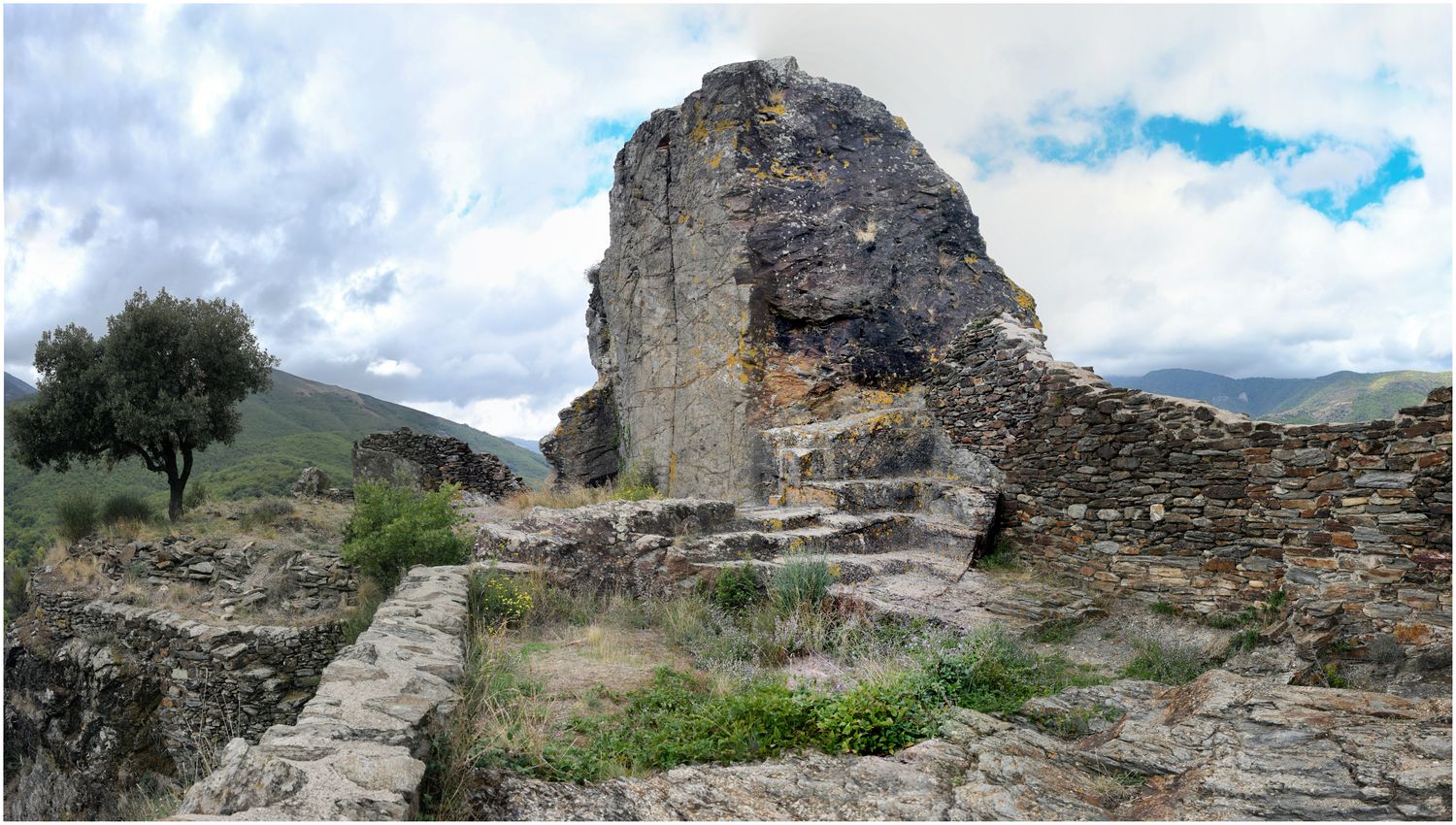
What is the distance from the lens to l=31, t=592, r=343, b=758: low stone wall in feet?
36.9

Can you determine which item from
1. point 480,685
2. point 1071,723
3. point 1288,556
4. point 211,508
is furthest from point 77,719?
point 1288,556

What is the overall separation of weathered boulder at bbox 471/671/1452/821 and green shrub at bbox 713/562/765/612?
328cm

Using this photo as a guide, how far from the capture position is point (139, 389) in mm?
17828

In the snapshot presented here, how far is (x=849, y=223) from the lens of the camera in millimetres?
13398

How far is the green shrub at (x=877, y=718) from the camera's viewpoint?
4102 millimetres

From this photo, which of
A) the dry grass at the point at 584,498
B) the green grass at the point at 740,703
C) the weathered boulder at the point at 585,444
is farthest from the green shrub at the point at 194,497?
the green grass at the point at 740,703

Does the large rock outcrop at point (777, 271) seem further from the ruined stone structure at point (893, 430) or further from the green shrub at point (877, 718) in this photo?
the green shrub at point (877, 718)

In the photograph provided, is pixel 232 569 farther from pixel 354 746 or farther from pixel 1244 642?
pixel 1244 642

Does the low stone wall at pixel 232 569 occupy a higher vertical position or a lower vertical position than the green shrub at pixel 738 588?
lower

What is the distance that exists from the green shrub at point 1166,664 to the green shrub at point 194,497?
68.2 ft

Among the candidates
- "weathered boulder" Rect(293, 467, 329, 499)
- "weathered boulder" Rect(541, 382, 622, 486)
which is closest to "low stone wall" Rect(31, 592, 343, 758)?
"weathered boulder" Rect(541, 382, 622, 486)

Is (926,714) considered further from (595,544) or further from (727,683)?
(595,544)

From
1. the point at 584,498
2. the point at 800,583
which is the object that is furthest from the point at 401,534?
the point at 800,583

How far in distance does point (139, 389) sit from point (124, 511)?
2862mm
